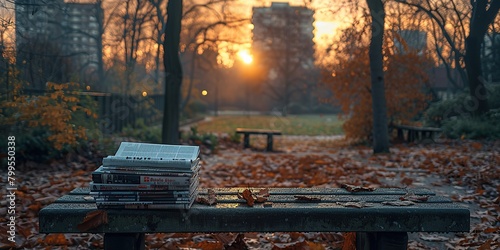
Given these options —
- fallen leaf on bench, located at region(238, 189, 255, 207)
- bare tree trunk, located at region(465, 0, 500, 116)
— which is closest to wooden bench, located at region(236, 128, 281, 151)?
bare tree trunk, located at region(465, 0, 500, 116)

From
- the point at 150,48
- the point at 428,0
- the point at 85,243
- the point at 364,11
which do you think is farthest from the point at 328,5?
the point at 150,48

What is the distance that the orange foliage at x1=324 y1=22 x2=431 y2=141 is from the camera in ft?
52.5

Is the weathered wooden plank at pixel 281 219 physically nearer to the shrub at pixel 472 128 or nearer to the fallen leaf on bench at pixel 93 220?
the fallen leaf on bench at pixel 93 220

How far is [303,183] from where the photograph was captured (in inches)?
302

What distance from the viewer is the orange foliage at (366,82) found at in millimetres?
16016

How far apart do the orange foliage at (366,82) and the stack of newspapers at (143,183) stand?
13.4 meters

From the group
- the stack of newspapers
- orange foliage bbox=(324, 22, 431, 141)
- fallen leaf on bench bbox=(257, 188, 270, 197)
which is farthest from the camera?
orange foliage bbox=(324, 22, 431, 141)

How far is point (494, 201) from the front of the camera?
6062 millimetres

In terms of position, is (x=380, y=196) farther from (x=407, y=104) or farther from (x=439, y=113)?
(x=439, y=113)

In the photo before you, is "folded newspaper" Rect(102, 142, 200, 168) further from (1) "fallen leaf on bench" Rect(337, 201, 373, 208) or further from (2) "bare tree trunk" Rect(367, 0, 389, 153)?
(2) "bare tree trunk" Rect(367, 0, 389, 153)

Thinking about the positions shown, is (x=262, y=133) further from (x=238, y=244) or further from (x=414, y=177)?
(x=238, y=244)

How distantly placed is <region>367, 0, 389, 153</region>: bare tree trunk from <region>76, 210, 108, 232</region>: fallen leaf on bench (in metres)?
9.95

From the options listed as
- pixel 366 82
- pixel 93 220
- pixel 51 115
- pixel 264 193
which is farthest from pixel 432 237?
pixel 366 82

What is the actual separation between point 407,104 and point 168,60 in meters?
9.51
